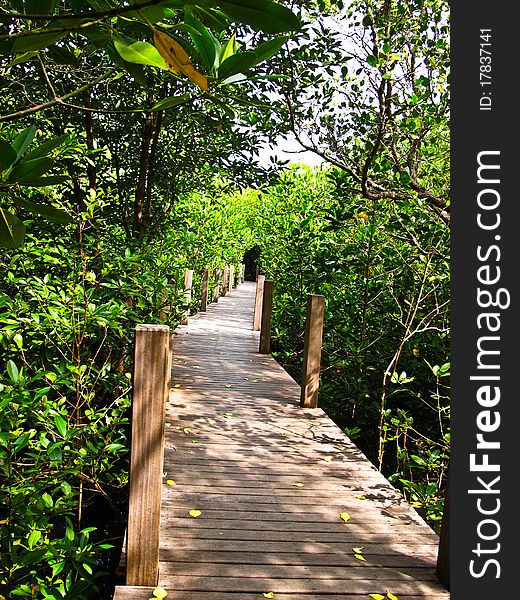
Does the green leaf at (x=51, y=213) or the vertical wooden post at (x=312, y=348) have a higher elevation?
the green leaf at (x=51, y=213)

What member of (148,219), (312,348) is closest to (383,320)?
(312,348)

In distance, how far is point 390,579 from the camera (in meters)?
2.85

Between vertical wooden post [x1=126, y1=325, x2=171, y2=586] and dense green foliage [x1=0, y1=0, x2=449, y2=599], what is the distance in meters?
0.36

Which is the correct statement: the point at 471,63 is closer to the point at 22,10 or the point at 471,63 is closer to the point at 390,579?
the point at 22,10

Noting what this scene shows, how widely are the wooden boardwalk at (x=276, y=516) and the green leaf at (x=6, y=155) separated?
2404 mm

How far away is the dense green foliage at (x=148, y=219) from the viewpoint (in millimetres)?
1159

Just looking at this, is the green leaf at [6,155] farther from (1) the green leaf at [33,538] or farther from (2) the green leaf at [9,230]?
(1) the green leaf at [33,538]

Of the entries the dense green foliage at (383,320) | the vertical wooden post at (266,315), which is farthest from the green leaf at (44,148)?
the vertical wooden post at (266,315)

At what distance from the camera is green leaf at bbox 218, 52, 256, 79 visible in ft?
2.62

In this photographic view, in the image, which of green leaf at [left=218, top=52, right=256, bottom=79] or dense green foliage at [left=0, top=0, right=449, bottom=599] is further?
dense green foliage at [left=0, top=0, right=449, bottom=599]

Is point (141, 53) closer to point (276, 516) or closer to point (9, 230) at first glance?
point (9, 230)

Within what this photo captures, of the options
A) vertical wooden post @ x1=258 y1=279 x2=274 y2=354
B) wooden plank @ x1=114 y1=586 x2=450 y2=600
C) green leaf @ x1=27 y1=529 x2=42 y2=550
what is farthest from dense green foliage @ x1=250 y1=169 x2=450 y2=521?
green leaf @ x1=27 y1=529 x2=42 y2=550

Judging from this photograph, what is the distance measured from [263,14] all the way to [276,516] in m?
3.32

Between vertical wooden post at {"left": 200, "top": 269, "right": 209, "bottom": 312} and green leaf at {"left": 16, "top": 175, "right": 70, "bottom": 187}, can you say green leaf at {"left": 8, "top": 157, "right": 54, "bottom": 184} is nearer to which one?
green leaf at {"left": 16, "top": 175, "right": 70, "bottom": 187}
